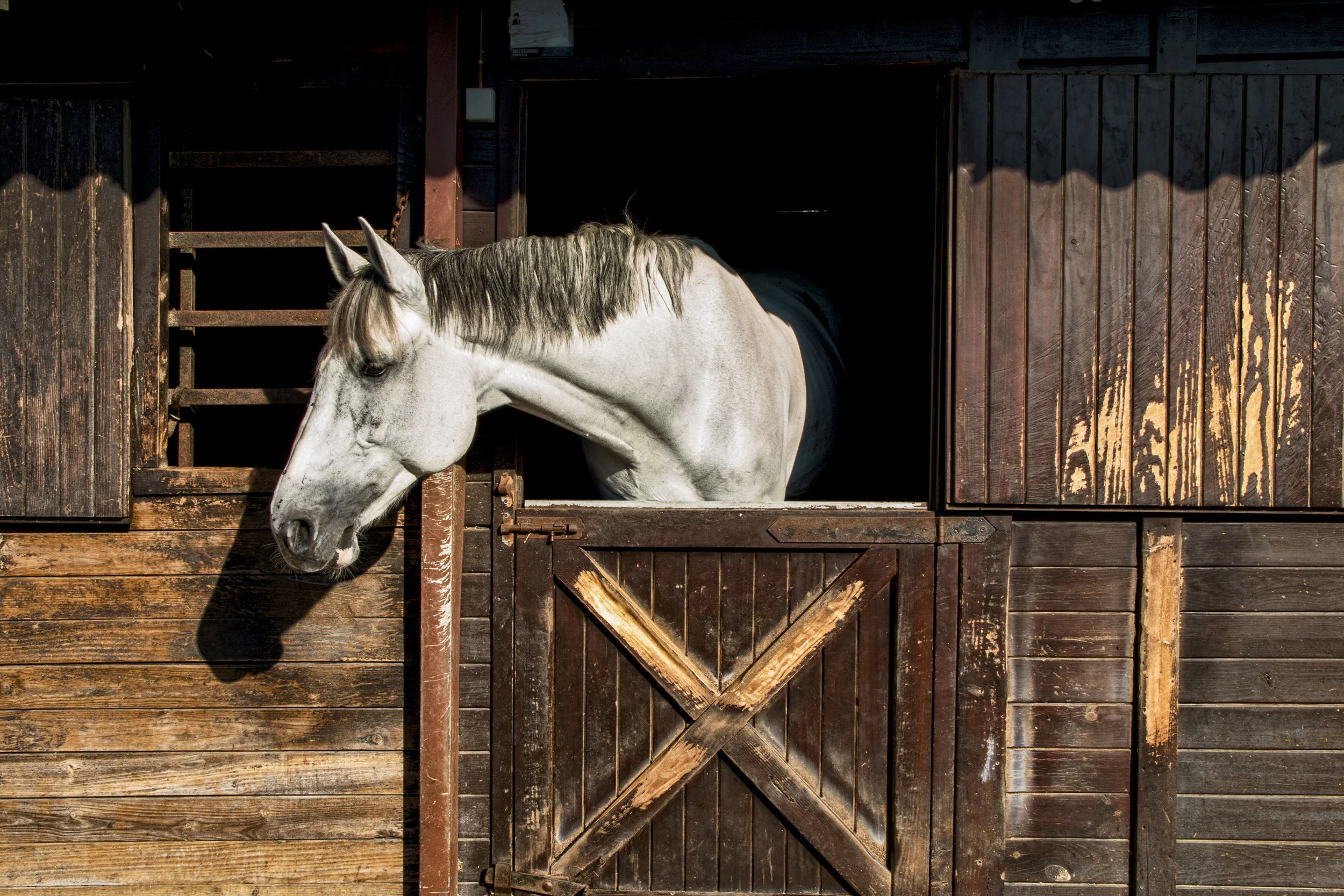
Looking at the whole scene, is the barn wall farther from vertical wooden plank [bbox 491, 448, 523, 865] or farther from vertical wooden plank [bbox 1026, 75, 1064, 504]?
vertical wooden plank [bbox 1026, 75, 1064, 504]

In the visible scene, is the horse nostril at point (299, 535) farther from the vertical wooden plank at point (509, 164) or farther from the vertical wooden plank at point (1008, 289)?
the vertical wooden plank at point (1008, 289)

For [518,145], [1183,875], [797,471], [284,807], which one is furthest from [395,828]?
[1183,875]

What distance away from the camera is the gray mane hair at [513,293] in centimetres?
216

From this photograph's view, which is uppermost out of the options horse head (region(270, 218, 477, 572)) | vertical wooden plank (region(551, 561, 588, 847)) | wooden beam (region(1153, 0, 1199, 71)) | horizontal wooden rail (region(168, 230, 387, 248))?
wooden beam (region(1153, 0, 1199, 71))

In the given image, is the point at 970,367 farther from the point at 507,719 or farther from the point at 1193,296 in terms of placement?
the point at 507,719

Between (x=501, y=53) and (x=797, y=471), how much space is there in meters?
1.72

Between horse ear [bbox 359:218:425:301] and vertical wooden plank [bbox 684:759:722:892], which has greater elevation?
horse ear [bbox 359:218:425:301]

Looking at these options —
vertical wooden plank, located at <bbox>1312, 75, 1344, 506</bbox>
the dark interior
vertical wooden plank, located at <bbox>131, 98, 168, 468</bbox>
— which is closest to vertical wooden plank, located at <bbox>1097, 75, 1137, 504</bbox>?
vertical wooden plank, located at <bbox>1312, 75, 1344, 506</bbox>

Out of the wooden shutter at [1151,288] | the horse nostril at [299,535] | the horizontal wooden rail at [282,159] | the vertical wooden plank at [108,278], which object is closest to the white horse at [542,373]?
the horse nostril at [299,535]

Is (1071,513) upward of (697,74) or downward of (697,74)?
downward

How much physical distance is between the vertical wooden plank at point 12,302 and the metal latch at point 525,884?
1779mm

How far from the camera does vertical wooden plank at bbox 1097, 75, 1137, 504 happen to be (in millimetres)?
2336

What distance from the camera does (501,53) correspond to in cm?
251

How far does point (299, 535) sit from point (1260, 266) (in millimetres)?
2603
